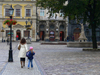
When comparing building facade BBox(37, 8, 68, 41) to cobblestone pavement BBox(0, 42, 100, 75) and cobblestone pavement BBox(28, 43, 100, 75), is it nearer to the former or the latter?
cobblestone pavement BBox(28, 43, 100, 75)

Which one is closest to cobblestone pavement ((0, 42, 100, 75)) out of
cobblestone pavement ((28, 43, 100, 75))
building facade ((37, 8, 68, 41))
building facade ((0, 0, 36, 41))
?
cobblestone pavement ((28, 43, 100, 75))

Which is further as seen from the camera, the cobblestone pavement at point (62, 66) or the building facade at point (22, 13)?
the building facade at point (22, 13)

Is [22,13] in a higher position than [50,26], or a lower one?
higher

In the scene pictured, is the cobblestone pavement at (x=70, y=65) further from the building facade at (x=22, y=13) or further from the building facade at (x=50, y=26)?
the building facade at (x=50, y=26)

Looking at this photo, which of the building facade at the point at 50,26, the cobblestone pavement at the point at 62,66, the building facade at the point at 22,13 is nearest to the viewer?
the cobblestone pavement at the point at 62,66

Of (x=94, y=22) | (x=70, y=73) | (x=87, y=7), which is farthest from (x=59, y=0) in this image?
(x=70, y=73)

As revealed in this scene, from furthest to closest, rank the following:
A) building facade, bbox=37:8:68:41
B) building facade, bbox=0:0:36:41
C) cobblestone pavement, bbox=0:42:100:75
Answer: building facade, bbox=37:8:68:41 → building facade, bbox=0:0:36:41 → cobblestone pavement, bbox=0:42:100:75

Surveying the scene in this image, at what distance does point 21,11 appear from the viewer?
48.2 meters

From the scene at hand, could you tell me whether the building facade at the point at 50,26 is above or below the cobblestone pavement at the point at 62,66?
above

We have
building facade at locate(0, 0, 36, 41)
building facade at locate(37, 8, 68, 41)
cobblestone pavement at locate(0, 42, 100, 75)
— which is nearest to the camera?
cobblestone pavement at locate(0, 42, 100, 75)

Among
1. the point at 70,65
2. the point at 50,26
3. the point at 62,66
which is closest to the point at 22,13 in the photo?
the point at 50,26

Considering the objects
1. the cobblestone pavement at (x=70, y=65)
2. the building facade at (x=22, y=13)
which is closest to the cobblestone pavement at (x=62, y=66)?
the cobblestone pavement at (x=70, y=65)

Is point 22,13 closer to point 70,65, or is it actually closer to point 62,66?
point 70,65

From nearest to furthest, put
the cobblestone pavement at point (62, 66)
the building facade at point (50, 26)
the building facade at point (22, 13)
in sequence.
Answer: the cobblestone pavement at point (62, 66) < the building facade at point (22, 13) < the building facade at point (50, 26)
